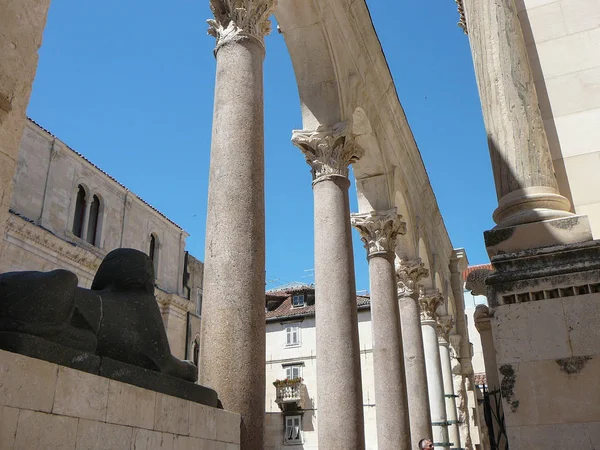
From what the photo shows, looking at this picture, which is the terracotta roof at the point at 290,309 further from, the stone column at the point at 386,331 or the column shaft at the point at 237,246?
the column shaft at the point at 237,246

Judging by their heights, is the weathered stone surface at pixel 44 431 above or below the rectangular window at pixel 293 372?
below

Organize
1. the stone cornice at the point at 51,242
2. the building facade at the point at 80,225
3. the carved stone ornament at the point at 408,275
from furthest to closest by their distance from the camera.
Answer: the building facade at the point at 80,225, the stone cornice at the point at 51,242, the carved stone ornament at the point at 408,275

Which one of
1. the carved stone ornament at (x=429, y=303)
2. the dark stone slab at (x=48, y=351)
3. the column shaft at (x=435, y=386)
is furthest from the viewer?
the carved stone ornament at (x=429, y=303)

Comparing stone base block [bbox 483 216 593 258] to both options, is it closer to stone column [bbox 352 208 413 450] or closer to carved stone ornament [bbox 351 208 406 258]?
stone column [bbox 352 208 413 450]

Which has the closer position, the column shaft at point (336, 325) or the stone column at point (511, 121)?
the stone column at point (511, 121)

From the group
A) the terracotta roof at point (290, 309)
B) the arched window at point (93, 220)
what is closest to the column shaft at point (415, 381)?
the arched window at point (93, 220)

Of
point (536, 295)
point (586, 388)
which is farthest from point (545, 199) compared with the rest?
point (586, 388)

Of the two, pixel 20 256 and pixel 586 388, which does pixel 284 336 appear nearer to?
pixel 20 256

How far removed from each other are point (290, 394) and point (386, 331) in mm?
22041

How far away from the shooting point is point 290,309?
40.2 metres

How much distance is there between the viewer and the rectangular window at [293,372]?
36722 mm

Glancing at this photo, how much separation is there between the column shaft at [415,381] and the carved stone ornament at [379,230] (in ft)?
10.3

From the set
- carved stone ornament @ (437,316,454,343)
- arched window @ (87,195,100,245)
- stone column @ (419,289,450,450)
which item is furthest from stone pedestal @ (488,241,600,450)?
arched window @ (87,195,100,245)

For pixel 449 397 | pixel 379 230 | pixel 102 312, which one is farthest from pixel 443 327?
pixel 102 312
